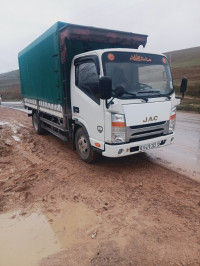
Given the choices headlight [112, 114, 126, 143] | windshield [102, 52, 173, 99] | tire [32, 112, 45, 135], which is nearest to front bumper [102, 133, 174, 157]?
headlight [112, 114, 126, 143]

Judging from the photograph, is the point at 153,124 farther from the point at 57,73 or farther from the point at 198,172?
the point at 57,73

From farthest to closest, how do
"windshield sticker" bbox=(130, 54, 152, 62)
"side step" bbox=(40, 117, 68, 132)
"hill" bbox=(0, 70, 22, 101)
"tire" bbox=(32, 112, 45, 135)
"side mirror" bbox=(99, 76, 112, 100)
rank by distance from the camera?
"hill" bbox=(0, 70, 22, 101) → "tire" bbox=(32, 112, 45, 135) → "side step" bbox=(40, 117, 68, 132) → "windshield sticker" bbox=(130, 54, 152, 62) → "side mirror" bbox=(99, 76, 112, 100)

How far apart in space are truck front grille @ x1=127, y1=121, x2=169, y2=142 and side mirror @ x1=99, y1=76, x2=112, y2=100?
2.56 ft

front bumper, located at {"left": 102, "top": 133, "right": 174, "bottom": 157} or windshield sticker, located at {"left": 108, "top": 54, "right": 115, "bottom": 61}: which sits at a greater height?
windshield sticker, located at {"left": 108, "top": 54, "right": 115, "bottom": 61}

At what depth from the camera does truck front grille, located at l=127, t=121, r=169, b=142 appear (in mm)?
4303

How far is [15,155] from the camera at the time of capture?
244 inches

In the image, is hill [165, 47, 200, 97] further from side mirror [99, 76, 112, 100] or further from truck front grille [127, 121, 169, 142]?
side mirror [99, 76, 112, 100]

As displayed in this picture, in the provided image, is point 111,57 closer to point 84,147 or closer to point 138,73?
point 138,73

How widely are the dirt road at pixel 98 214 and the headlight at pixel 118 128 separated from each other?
2.89ft

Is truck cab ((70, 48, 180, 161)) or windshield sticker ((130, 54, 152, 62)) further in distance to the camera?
windshield sticker ((130, 54, 152, 62))

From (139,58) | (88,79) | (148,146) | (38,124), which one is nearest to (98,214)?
(148,146)

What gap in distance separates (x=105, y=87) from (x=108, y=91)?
10 cm

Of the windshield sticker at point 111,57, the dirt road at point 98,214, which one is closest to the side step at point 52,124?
the dirt road at point 98,214

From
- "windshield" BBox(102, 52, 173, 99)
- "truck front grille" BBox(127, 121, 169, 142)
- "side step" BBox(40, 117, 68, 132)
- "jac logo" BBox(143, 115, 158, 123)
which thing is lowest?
"side step" BBox(40, 117, 68, 132)
